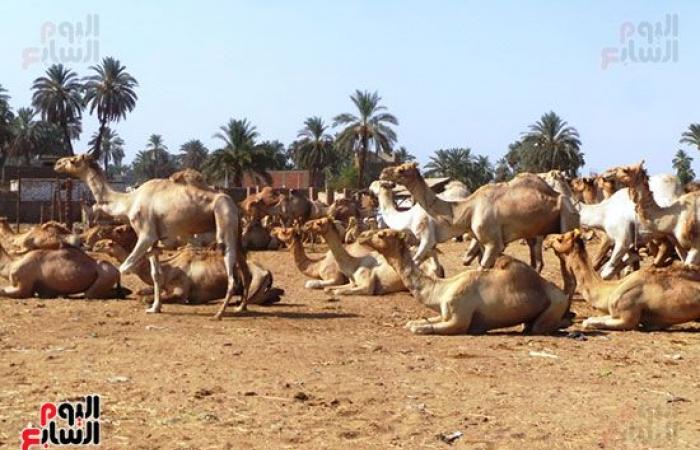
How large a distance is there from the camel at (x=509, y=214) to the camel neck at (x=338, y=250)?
187 centimetres

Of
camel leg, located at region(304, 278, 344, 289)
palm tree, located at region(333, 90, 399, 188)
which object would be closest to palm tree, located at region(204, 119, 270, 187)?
palm tree, located at region(333, 90, 399, 188)

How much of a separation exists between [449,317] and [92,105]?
68.0m

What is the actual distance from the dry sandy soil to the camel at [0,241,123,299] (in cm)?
168

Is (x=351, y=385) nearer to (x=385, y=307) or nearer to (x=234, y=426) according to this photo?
(x=234, y=426)

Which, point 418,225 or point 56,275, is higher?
point 418,225

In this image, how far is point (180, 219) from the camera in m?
12.6

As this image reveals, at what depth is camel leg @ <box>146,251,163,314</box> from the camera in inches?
492

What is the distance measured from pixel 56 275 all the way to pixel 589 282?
297 inches

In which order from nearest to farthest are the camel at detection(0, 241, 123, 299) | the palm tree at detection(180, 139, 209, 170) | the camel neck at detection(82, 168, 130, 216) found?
the camel neck at detection(82, 168, 130, 216), the camel at detection(0, 241, 123, 299), the palm tree at detection(180, 139, 209, 170)

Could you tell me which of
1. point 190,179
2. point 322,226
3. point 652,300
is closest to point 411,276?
point 652,300

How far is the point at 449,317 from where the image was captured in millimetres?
10484

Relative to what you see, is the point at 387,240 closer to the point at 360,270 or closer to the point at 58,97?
the point at 360,270

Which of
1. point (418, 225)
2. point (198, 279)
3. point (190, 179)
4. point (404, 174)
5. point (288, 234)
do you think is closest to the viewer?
point (190, 179)

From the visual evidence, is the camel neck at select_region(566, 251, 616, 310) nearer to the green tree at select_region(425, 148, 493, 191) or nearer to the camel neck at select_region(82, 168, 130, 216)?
the camel neck at select_region(82, 168, 130, 216)
